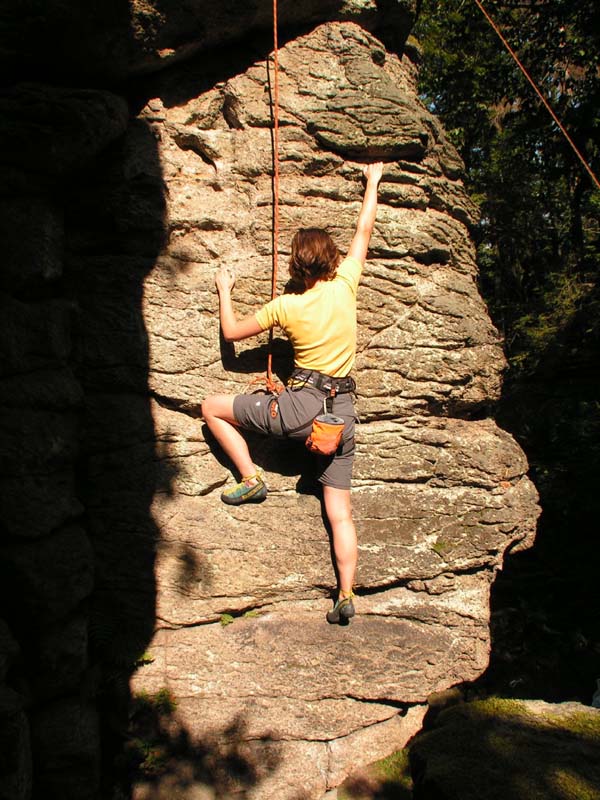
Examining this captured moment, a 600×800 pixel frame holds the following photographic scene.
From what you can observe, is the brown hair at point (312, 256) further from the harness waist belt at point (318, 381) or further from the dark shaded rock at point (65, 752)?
the dark shaded rock at point (65, 752)

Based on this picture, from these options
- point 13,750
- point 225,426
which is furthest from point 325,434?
point 13,750

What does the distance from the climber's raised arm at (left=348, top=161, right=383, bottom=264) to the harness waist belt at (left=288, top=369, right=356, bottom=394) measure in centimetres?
81

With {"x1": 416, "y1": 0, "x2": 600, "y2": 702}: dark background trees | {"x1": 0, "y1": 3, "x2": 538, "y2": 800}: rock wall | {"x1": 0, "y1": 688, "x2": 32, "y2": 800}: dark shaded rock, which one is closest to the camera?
{"x1": 0, "y1": 688, "x2": 32, "y2": 800}: dark shaded rock

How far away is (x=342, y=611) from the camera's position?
3.98 metres

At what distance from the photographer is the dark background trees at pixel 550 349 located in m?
6.91

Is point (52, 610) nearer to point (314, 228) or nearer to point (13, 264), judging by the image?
point (13, 264)

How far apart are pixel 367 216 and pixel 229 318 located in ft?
3.78

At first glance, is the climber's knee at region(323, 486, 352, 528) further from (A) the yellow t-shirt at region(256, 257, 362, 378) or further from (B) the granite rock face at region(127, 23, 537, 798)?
(A) the yellow t-shirt at region(256, 257, 362, 378)

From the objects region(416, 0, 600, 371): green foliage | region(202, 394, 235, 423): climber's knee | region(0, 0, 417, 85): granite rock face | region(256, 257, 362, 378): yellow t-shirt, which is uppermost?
region(416, 0, 600, 371): green foliage

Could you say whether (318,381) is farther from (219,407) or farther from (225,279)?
(225,279)

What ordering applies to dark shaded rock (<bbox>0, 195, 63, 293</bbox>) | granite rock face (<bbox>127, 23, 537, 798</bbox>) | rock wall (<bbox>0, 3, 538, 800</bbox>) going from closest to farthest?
dark shaded rock (<bbox>0, 195, 63, 293</bbox>) < rock wall (<bbox>0, 3, 538, 800</bbox>) < granite rock face (<bbox>127, 23, 537, 798</bbox>)

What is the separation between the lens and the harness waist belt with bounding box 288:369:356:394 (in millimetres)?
3752

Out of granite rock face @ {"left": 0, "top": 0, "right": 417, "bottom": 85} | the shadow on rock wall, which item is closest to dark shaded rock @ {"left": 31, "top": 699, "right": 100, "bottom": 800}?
the shadow on rock wall

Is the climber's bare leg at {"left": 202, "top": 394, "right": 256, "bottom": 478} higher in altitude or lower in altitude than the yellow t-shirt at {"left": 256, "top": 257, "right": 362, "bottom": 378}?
lower
